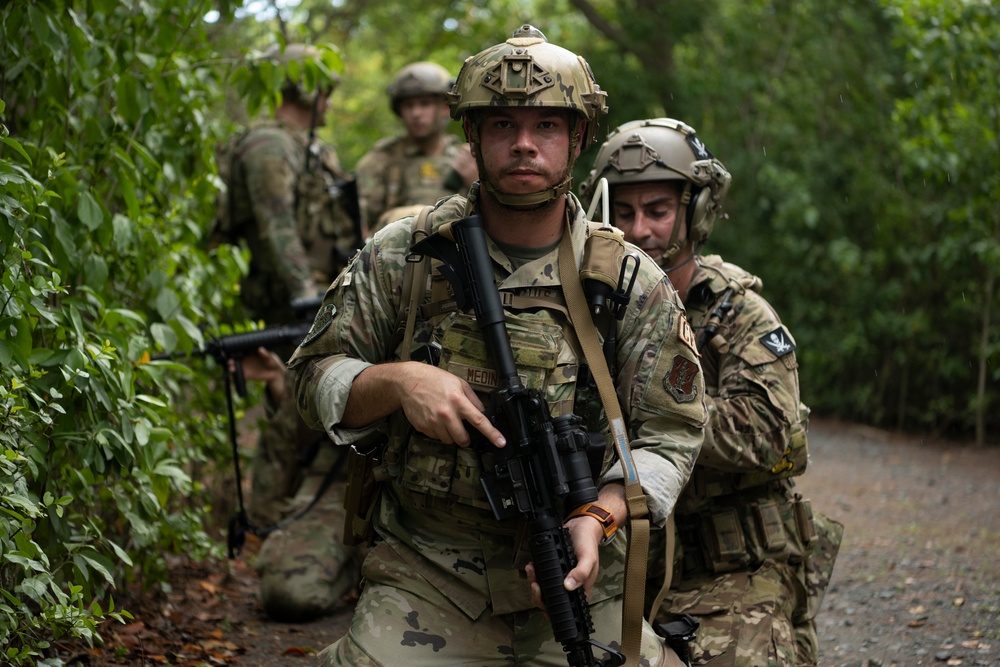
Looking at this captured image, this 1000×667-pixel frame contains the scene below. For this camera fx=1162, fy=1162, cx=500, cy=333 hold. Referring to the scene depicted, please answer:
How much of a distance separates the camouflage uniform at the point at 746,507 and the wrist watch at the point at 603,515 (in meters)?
1.06

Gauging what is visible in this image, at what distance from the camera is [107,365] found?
3668mm

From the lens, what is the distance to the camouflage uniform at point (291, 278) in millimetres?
5551

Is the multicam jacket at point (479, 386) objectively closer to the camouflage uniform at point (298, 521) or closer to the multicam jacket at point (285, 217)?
the camouflage uniform at point (298, 521)

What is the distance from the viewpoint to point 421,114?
26.7 feet

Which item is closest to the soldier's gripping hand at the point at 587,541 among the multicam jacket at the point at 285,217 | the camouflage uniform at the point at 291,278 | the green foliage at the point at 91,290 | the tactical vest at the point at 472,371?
the tactical vest at the point at 472,371

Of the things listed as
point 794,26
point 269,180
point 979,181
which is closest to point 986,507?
point 979,181

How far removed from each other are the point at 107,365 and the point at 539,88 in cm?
164

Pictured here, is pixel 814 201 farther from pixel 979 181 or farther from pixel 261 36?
pixel 261 36

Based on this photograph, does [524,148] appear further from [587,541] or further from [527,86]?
[587,541]

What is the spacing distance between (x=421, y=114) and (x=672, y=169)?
3.94m

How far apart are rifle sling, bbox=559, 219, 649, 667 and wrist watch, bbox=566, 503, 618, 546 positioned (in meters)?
0.06

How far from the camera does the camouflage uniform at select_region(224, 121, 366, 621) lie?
18.2 feet

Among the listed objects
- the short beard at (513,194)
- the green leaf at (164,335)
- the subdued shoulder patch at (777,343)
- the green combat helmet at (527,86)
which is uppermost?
the green combat helmet at (527,86)

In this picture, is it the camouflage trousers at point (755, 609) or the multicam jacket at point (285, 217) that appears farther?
the multicam jacket at point (285, 217)
